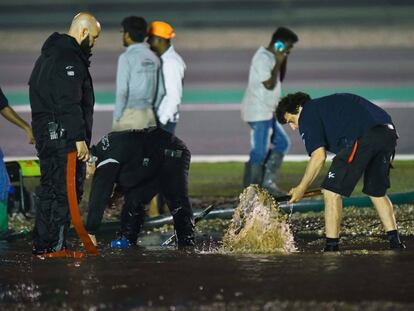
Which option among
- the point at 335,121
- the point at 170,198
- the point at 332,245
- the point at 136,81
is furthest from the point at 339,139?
the point at 136,81

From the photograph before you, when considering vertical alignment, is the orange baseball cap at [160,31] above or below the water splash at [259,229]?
above

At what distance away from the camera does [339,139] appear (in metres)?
11.0

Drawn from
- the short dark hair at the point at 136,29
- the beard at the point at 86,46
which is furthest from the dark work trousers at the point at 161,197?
the beard at the point at 86,46

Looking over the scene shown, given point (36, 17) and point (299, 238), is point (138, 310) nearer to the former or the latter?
point (299, 238)

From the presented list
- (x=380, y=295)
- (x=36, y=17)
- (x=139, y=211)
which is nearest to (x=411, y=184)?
(x=139, y=211)

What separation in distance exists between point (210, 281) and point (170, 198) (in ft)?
9.22

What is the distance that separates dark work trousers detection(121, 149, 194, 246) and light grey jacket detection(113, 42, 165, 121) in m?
1.84

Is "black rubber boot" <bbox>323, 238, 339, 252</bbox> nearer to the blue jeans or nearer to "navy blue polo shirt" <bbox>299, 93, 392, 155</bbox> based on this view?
"navy blue polo shirt" <bbox>299, 93, 392, 155</bbox>

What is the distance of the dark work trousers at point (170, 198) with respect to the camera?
469 inches

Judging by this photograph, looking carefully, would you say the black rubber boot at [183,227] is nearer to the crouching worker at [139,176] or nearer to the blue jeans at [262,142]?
the crouching worker at [139,176]

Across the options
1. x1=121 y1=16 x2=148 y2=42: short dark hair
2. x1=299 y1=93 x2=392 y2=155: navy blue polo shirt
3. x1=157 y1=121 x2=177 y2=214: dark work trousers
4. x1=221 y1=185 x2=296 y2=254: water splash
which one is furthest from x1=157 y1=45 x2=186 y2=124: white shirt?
x1=299 y1=93 x2=392 y2=155: navy blue polo shirt

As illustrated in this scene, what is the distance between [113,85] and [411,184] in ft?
37.3

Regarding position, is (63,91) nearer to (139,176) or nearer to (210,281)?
(139,176)

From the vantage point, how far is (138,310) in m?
8.33
